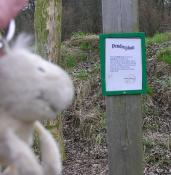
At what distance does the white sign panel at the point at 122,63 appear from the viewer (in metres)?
4.50

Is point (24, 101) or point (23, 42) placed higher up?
point (23, 42)

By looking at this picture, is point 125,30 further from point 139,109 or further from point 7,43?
point 7,43

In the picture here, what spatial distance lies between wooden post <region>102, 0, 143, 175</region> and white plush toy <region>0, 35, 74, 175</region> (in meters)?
3.02

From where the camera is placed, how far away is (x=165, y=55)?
9.86 meters

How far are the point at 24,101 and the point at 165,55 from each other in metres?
8.59

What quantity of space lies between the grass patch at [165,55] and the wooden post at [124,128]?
5.17 meters

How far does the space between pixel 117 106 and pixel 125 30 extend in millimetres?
Answer: 640

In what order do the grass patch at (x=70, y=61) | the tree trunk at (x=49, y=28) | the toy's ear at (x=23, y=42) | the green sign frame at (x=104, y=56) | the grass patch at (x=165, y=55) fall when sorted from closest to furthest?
the toy's ear at (x=23, y=42) → the green sign frame at (x=104, y=56) → the tree trunk at (x=49, y=28) → the grass patch at (x=165, y=55) → the grass patch at (x=70, y=61)

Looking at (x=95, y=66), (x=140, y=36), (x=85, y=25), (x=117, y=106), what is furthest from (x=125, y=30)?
(x=85, y=25)

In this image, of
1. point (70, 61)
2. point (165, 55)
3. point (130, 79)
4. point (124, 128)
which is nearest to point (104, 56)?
point (130, 79)

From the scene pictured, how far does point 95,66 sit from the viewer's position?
33.2 feet

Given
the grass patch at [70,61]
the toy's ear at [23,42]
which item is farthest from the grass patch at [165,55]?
the toy's ear at [23,42]

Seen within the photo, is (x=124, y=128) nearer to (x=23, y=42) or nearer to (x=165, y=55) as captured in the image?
(x=23, y=42)

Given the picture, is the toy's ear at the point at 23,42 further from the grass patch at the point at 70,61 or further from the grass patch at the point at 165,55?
the grass patch at the point at 70,61
